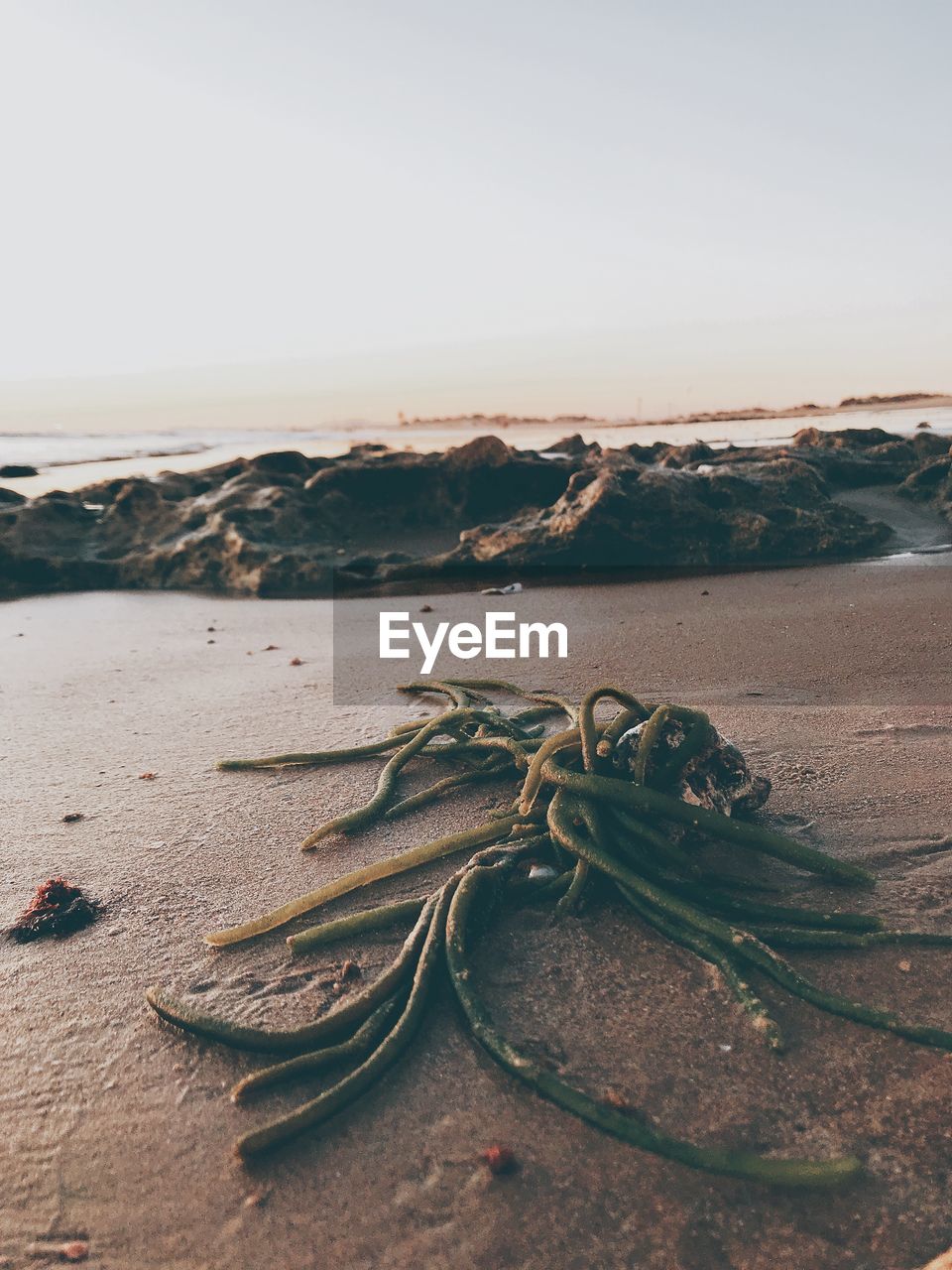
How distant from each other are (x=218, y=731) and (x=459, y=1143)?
218 centimetres

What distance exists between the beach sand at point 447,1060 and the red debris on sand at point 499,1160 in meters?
0.01

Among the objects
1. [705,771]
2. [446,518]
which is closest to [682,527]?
[446,518]

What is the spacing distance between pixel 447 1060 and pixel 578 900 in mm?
490

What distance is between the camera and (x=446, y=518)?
787 centimetres

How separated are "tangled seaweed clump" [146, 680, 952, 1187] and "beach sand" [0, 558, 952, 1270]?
0.11 feet

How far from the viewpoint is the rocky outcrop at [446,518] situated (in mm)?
6398

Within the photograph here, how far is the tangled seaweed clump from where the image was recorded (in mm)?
1458

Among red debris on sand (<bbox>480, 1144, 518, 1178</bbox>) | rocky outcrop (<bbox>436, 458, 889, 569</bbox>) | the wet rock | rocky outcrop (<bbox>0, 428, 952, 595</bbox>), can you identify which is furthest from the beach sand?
rocky outcrop (<bbox>0, 428, 952, 595</bbox>)

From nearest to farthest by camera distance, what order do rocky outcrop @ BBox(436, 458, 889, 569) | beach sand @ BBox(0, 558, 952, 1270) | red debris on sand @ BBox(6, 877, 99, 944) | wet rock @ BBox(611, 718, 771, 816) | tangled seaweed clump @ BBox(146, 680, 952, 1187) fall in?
beach sand @ BBox(0, 558, 952, 1270), tangled seaweed clump @ BBox(146, 680, 952, 1187), red debris on sand @ BBox(6, 877, 99, 944), wet rock @ BBox(611, 718, 771, 816), rocky outcrop @ BBox(436, 458, 889, 569)

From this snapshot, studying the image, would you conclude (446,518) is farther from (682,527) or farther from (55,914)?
(55,914)

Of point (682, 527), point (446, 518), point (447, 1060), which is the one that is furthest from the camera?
point (446, 518)

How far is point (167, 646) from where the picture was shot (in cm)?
491

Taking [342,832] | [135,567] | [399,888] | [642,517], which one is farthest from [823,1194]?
[135,567]

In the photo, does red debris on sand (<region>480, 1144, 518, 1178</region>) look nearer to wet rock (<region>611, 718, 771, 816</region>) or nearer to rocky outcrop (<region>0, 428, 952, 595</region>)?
wet rock (<region>611, 718, 771, 816</region>)
